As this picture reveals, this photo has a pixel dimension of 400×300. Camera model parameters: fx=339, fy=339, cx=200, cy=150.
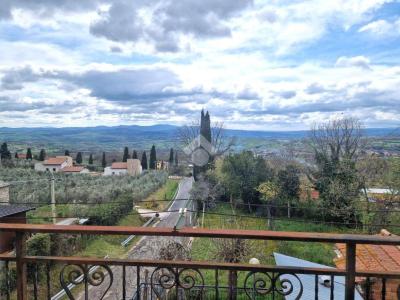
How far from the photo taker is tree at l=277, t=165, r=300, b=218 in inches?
608

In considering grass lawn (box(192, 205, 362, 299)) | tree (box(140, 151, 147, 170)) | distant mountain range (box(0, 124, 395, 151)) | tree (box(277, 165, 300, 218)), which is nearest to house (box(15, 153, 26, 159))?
distant mountain range (box(0, 124, 395, 151))

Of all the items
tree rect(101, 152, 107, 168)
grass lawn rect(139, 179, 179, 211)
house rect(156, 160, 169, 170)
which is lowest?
grass lawn rect(139, 179, 179, 211)

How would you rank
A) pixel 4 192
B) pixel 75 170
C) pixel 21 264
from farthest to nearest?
pixel 75 170, pixel 4 192, pixel 21 264

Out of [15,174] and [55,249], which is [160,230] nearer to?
[55,249]

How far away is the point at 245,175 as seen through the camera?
16.2 metres

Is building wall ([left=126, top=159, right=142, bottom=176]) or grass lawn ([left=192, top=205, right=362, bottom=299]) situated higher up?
building wall ([left=126, top=159, right=142, bottom=176])

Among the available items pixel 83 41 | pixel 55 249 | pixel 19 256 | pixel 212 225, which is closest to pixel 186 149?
pixel 212 225

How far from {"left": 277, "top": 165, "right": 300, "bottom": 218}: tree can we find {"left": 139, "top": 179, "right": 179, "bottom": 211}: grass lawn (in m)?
5.16

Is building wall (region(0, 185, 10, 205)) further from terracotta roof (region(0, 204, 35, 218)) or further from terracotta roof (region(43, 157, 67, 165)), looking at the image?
terracotta roof (region(43, 157, 67, 165))

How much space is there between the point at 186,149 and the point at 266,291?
16.5m

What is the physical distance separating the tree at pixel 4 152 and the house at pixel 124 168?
433cm

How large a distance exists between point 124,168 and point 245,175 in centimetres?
619

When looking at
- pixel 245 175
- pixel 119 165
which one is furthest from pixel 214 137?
pixel 119 165

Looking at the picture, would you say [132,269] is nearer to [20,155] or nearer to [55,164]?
[55,164]
